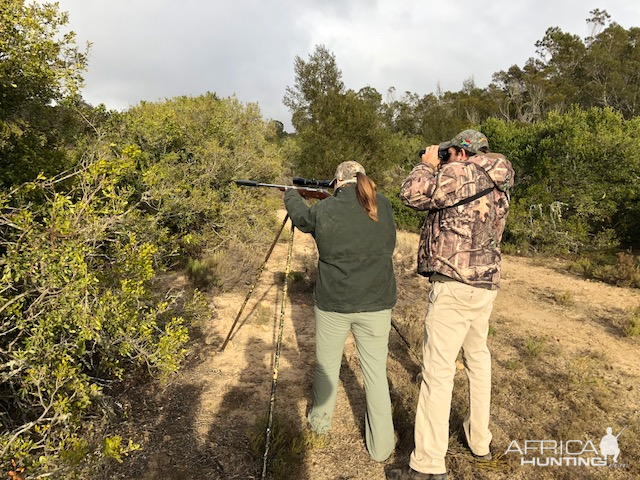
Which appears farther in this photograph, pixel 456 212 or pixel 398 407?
pixel 398 407

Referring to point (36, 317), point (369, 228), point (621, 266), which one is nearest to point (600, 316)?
point (621, 266)

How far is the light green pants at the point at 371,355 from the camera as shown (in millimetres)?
2848

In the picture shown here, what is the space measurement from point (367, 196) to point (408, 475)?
1.90 meters

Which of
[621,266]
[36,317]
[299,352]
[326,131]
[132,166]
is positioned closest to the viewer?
[36,317]

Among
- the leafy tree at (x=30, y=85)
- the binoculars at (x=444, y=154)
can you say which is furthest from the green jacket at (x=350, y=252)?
the leafy tree at (x=30, y=85)

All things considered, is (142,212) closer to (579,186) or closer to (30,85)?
(30,85)

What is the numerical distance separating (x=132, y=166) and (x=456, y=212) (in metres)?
2.24

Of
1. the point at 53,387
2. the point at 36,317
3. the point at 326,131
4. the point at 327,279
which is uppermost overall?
the point at 326,131

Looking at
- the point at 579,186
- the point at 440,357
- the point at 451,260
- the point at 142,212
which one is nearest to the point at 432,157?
the point at 451,260

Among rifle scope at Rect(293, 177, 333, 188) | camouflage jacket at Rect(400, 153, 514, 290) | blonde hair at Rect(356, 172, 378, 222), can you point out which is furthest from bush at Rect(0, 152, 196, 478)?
camouflage jacket at Rect(400, 153, 514, 290)

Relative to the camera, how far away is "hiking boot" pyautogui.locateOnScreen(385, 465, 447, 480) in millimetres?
2539

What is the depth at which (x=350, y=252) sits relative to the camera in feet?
9.00

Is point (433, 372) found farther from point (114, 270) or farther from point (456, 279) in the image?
point (114, 270)

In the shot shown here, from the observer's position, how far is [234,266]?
7043 mm
